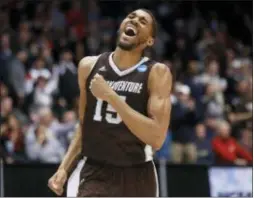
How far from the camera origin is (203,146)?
1221 centimetres

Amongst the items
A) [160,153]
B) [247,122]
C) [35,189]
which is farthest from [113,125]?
[247,122]

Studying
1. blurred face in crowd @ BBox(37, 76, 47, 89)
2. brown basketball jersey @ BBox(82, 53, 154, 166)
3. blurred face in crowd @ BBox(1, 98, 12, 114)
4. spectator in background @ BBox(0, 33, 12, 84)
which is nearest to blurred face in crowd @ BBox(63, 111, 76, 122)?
blurred face in crowd @ BBox(1, 98, 12, 114)

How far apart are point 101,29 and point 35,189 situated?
723 centimetres

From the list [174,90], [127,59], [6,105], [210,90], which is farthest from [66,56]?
[127,59]

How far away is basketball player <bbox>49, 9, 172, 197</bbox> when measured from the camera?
18.0 ft

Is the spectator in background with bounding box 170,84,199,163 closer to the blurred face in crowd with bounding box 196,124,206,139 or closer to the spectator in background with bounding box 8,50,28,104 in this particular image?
the blurred face in crowd with bounding box 196,124,206,139

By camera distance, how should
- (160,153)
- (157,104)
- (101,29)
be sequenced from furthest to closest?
(101,29), (160,153), (157,104)

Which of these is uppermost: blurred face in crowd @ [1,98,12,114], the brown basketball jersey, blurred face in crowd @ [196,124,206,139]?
the brown basketball jersey

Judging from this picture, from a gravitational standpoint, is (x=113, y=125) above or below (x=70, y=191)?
above

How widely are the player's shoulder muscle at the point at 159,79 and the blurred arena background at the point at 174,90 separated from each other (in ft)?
15.0

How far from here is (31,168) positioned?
33.4 feet

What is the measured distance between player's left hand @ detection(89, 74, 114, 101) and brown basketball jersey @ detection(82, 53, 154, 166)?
0.64 feet

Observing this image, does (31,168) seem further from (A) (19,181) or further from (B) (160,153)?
(B) (160,153)

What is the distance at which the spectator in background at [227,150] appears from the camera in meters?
12.0
